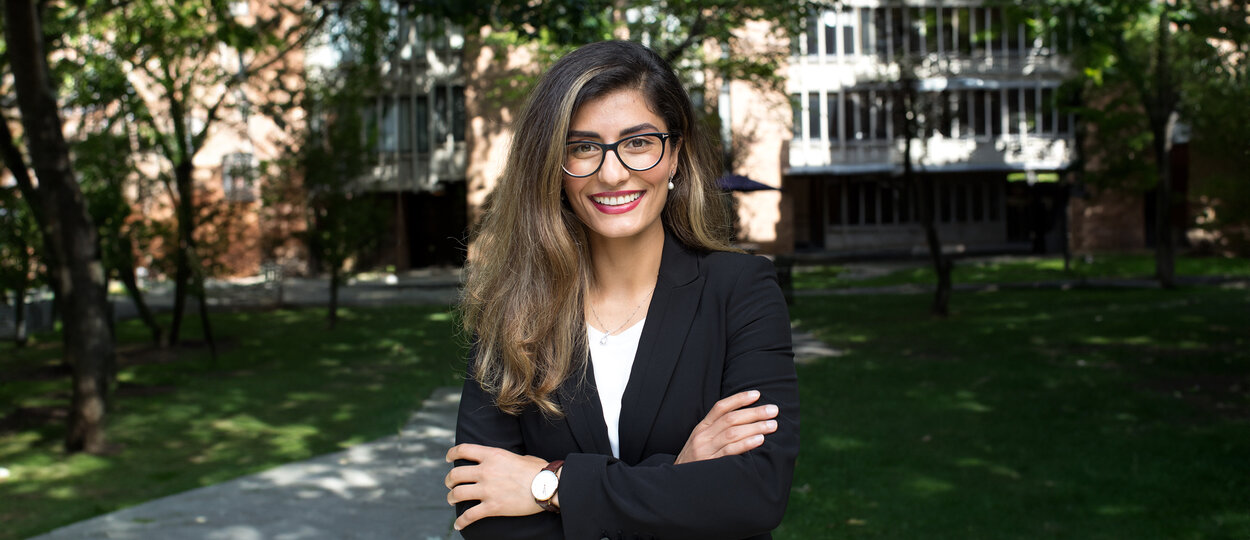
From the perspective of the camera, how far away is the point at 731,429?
235 centimetres

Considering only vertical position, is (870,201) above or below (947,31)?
below

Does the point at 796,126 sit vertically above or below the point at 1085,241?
above

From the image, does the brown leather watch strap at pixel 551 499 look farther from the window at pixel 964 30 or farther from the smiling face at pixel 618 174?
the window at pixel 964 30

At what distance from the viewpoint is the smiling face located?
2.46 m

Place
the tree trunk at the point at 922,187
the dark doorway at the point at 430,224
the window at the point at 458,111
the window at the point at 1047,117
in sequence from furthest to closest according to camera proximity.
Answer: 1. the dark doorway at the point at 430,224
2. the window at the point at 1047,117
3. the window at the point at 458,111
4. the tree trunk at the point at 922,187

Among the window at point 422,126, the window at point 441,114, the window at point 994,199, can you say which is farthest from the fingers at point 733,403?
the window at point 994,199

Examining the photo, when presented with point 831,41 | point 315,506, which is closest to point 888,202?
point 831,41

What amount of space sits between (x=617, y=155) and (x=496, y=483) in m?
0.79

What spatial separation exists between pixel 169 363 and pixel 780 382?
1516 centimetres

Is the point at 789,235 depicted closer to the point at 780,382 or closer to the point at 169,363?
the point at 169,363

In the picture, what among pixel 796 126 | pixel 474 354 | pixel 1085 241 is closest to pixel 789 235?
pixel 796 126

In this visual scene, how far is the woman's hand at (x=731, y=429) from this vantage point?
7.68 feet

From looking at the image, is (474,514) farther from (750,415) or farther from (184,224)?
(184,224)

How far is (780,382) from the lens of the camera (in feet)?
8.06
